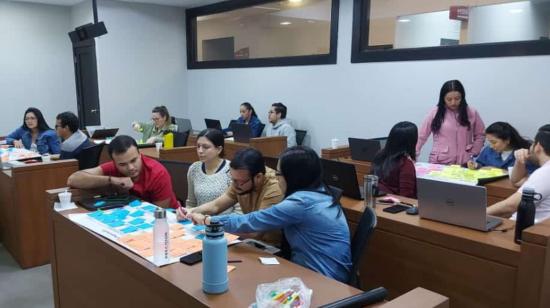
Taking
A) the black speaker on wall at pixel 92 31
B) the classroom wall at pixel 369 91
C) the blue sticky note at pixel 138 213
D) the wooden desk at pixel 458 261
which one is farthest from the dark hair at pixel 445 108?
the black speaker on wall at pixel 92 31

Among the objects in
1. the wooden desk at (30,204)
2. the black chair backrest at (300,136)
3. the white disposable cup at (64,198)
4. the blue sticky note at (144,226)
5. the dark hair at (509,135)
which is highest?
the dark hair at (509,135)

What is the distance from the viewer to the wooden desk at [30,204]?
3168 millimetres

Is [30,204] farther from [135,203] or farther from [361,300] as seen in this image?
[361,300]

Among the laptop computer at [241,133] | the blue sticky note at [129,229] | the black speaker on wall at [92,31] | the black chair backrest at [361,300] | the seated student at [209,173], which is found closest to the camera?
the black chair backrest at [361,300]

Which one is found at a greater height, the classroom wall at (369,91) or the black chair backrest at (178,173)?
the classroom wall at (369,91)

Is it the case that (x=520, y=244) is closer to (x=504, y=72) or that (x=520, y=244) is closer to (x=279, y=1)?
(x=504, y=72)

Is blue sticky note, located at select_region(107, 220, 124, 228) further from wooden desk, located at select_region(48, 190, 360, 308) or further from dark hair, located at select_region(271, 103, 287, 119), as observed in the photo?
dark hair, located at select_region(271, 103, 287, 119)

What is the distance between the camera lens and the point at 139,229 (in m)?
1.81

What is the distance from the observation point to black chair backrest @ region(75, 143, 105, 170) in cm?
357

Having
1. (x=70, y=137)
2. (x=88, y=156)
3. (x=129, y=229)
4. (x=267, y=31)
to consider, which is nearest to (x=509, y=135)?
(x=129, y=229)

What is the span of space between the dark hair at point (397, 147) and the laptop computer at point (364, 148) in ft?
3.31

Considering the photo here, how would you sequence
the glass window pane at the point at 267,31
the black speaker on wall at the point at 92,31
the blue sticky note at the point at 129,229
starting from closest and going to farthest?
1. the blue sticky note at the point at 129,229
2. the black speaker on wall at the point at 92,31
3. the glass window pane at the point at 267,31

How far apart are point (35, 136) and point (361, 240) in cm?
422

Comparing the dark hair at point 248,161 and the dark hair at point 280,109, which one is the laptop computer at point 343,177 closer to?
the dark hair at point 248,161
